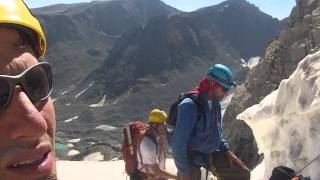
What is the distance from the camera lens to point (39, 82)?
1.64 m

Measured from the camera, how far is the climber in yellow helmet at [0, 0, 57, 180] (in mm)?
1448

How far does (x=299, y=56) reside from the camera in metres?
23.5

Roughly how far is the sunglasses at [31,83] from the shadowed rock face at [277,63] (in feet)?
64.4

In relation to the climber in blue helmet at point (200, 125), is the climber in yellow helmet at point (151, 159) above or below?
below

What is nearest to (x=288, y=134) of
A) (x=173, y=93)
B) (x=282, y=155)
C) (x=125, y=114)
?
(x=282, y=155)

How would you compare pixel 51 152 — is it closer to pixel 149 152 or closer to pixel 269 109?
pixel 149 152

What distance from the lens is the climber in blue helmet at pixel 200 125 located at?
523 centimetres

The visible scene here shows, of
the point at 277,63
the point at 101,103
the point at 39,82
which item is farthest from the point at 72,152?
the point at 101,103

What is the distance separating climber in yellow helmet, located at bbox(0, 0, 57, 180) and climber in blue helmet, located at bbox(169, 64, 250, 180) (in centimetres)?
357

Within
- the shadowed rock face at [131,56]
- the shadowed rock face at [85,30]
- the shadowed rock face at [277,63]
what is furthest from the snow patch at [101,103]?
the shadowed rock face at [277,63]

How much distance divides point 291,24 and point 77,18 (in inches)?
5288

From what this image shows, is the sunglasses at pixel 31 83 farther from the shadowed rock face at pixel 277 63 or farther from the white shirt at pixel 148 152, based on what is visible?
Result: the shadowed rock face at pixel 277 63

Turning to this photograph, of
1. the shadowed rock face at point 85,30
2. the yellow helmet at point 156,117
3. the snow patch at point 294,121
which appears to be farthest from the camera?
the shadowed rock face at point 85,30

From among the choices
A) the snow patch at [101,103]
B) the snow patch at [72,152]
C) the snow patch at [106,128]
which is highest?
the snow patch at [72,152]
